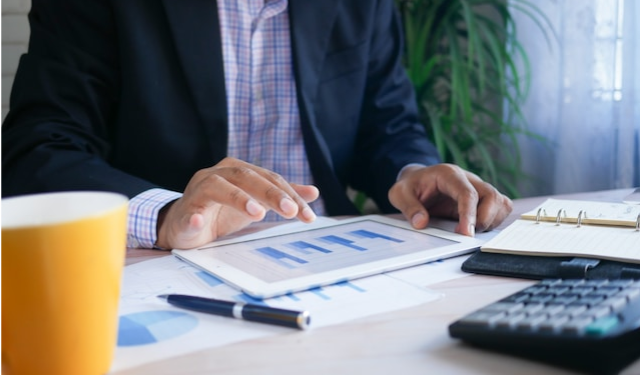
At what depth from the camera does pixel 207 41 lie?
1.10m

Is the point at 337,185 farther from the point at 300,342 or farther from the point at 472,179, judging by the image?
the point at 300,342

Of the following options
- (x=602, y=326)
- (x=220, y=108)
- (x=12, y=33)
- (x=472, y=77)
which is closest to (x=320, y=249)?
(x=602, y=326)

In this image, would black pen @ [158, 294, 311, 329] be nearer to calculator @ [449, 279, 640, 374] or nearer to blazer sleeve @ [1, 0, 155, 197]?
calculator @ [449, 279, 640, 374]

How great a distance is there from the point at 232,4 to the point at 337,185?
0.38 meters

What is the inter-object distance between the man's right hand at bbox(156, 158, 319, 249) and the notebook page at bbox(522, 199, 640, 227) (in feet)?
0.95

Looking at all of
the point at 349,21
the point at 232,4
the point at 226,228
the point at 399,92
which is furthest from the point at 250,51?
the point at 226,228

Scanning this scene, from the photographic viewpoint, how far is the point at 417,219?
0.83 m

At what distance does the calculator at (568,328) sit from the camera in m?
0.40

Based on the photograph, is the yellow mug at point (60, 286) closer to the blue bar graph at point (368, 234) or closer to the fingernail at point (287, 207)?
the fingernail at point (287, 207)

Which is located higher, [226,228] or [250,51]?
[250,51]

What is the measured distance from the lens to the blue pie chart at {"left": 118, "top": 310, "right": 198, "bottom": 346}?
0.48 m

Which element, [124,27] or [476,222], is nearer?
[476,222]

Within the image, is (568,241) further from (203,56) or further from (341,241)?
(203,56)

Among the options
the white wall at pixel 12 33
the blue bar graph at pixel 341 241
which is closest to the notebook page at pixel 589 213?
the blue bar graph at pixel 341 241
